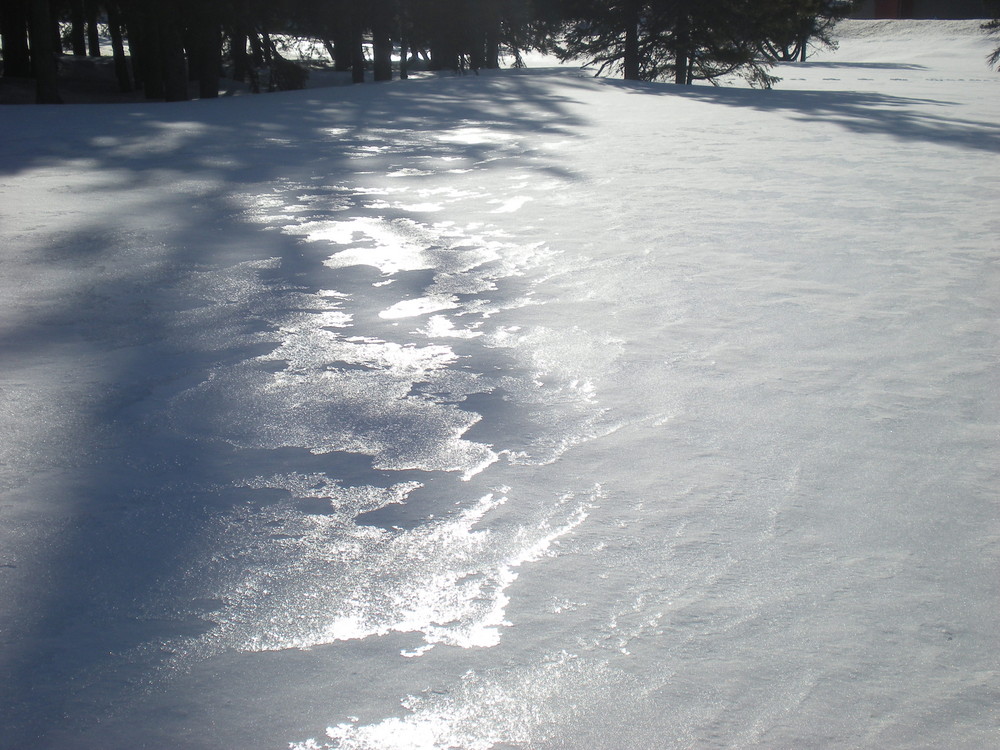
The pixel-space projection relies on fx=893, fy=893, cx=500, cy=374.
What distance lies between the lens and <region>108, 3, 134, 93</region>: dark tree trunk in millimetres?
16000

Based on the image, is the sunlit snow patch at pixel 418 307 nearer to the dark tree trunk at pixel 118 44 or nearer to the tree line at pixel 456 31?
the tree line at pixel 456 31

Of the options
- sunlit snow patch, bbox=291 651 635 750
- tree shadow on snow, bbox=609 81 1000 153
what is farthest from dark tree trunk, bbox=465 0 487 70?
sunlit snow patch, bbox=291 651 635 750

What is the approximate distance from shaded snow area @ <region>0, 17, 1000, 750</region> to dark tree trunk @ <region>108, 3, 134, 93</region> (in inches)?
534

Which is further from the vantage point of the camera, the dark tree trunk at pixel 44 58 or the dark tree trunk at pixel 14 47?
the dark tree trunk at pixel 14 47

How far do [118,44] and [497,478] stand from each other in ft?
65.8

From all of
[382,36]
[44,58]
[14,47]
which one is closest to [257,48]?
[382,36]

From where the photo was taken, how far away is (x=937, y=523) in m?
1.78

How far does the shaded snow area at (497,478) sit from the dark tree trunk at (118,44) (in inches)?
534

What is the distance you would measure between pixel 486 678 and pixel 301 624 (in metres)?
0.33

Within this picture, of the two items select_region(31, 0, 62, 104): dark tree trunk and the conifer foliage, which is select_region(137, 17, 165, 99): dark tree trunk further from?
the conifer foliage

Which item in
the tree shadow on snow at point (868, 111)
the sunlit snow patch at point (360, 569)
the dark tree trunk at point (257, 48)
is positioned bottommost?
the sunlit snow patch at point (360, 569)

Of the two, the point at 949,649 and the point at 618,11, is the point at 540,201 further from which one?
the point at 618,11

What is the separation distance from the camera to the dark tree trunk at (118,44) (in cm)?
1600

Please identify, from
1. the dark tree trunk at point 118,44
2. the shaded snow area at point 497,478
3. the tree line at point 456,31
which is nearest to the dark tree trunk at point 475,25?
the tree line at point 456,31
